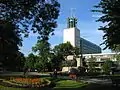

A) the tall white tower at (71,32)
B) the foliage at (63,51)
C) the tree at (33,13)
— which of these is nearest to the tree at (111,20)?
the tree at (33,13)

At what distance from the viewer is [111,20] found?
26375 millimetres

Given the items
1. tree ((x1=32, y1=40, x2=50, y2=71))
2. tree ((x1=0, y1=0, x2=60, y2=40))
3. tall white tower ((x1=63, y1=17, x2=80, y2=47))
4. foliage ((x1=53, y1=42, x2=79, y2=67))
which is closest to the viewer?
tree ((x1=0, y1=0, x2=60, y2=40))

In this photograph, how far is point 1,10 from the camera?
21625mm

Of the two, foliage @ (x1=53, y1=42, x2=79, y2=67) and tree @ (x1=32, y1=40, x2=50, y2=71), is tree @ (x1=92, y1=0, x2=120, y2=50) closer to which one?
tree @ (x1=32, y1=40, x2=50, y2=71)

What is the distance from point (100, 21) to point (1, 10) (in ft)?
33.1

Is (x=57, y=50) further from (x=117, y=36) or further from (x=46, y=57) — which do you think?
(x=117, y=36)

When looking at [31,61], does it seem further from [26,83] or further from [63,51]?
[26,83]

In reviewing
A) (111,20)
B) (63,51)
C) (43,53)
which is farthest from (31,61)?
(111,20)

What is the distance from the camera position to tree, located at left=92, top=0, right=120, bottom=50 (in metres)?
25.8

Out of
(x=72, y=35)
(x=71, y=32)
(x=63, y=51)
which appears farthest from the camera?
(x=72, y=35)

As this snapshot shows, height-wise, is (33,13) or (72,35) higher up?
(72,35)

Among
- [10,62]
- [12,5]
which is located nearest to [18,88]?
[12,5]

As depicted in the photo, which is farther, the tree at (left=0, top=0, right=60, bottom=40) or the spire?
the spire

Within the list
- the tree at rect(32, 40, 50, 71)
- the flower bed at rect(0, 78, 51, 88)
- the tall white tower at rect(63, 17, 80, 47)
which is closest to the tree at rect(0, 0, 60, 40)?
the flower bed at rect(0, 78, 51, 88)
